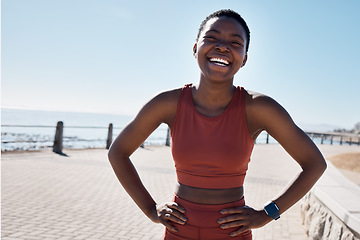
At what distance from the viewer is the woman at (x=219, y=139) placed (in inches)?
55.9

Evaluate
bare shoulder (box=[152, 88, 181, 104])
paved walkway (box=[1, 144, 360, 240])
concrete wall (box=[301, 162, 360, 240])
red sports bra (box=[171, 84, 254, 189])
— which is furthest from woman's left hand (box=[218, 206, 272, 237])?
paved walkway (box=[1, 144, 360, 240])

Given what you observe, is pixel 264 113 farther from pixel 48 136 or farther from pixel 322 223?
pixel 48 136

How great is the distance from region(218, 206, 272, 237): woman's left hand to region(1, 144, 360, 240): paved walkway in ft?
10.9

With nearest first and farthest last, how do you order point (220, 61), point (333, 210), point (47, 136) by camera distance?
1. point (220, 61)
2. point (333, 210)
3. point (47, 136)

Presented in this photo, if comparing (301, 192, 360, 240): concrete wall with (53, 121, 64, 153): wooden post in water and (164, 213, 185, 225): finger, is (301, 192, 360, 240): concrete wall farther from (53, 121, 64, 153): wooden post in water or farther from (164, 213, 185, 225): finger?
(53, 121, 64, 153): wooden post in water

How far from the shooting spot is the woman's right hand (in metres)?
1.44

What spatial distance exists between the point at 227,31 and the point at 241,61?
16cm

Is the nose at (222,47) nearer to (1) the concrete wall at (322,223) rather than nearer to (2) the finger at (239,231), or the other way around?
(2) the finger at (239,231)

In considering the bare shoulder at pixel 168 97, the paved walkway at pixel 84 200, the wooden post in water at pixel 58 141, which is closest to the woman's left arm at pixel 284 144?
Answer: the bare shoulder at pixel 168 97

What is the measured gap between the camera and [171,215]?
1479mm

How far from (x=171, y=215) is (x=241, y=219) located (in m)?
Result: 0.33

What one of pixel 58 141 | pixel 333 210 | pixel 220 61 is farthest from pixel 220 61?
pixel 58 141

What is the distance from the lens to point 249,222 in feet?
4.78

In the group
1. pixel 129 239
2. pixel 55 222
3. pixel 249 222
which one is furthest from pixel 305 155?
pixel 55 222
